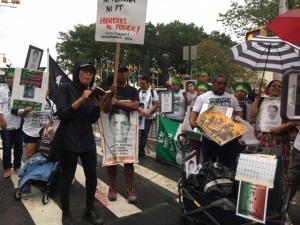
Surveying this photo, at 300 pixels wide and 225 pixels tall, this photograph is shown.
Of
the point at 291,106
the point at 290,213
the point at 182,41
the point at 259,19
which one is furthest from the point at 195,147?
the point at 182,41

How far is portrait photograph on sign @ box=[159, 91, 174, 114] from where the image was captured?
693 centimetres

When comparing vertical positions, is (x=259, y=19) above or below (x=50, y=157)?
above

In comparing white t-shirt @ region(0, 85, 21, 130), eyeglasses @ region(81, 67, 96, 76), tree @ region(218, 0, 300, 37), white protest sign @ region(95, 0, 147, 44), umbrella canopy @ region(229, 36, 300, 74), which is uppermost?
tree @ region(218, 0, 300, 37)

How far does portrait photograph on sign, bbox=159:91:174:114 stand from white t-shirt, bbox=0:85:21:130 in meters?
2.81

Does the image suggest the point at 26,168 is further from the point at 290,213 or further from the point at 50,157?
the point at 290,213

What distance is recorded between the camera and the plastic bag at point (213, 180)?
3291 millimetres

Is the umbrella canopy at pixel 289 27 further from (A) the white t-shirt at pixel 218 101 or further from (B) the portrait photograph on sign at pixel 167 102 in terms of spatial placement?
(B) the portrait photograph on sign at pixel 167 102

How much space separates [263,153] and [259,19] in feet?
59.7

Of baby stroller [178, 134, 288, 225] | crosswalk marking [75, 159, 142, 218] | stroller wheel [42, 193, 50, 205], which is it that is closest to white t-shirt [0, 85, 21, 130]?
stroller wheel [42, 193, 50, 205]

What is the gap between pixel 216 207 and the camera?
126 inches

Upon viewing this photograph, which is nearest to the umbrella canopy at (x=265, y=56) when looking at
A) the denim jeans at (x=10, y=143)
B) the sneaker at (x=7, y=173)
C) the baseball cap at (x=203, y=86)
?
the baseball cap at (x=203, y=86)

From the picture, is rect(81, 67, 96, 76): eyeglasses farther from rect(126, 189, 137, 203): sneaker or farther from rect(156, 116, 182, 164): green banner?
rect(156, 116, 182, 164): green banner

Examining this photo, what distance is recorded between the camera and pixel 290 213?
4.45 metres

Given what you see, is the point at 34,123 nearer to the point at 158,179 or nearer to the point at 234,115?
the point at 158,179
